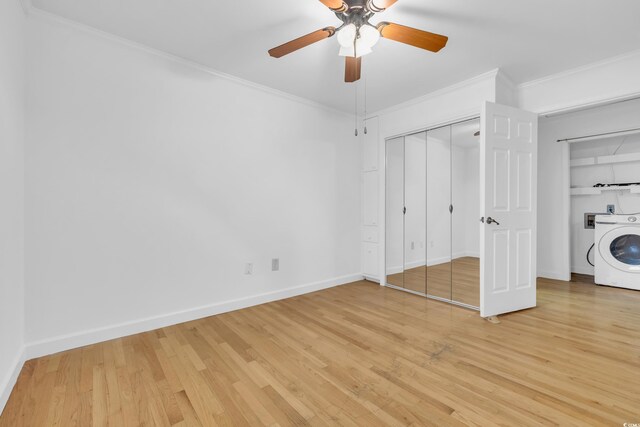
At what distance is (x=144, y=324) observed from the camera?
8.18 feet

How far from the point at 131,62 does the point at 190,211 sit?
4.44 feet

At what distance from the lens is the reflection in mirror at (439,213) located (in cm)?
337

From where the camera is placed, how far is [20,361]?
1914 mm

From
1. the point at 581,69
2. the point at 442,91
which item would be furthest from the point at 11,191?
the point at 581,69

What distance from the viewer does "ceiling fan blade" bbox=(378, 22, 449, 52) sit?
5.93 ft

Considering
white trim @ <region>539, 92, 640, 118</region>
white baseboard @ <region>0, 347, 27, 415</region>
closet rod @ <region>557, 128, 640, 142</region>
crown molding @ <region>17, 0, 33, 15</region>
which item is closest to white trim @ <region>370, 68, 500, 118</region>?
white trim @ <region>539, 92, 640, 118</region>

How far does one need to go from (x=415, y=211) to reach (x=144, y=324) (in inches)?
125

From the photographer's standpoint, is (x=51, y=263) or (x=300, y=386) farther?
(x=51, y=263)

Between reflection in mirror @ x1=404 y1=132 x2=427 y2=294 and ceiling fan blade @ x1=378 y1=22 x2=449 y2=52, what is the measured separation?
5.85 ft

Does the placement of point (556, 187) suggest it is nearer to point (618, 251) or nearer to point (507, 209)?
point (618, 251)

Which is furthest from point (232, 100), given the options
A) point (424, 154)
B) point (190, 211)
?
point (424, 154)

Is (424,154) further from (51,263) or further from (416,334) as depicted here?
(51,263)

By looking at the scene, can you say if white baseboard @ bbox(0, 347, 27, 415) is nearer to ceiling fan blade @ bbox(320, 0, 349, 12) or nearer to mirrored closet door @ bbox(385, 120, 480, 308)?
ceiling fan blade @ bbox(320, 0, 349, 12)

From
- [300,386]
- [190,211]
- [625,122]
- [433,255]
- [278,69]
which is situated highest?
[278,69]
